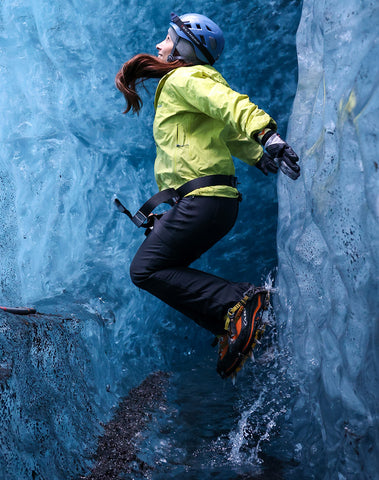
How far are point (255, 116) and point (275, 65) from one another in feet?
5.23

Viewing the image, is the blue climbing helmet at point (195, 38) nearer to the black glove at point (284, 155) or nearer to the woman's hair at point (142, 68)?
the woman's hair at point (142, 68)

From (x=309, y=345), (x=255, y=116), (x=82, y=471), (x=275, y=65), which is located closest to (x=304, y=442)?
(x=309, y=345)

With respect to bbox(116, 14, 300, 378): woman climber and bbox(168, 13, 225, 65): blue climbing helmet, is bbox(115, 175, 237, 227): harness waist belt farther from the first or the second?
bbox(168, 13, 225, 65): blue climbing helmet

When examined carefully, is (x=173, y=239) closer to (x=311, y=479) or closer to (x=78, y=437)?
(x=78, y=437)

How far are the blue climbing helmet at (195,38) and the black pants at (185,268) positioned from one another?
706 mm

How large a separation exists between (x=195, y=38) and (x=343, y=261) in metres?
1.39

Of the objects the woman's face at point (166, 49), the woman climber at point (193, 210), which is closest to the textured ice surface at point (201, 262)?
the woman climber at point (193, 210)

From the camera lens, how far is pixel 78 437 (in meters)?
2.42

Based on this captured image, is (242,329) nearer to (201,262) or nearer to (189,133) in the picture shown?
(189,133)

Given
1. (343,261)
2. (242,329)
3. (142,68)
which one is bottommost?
(242,329)

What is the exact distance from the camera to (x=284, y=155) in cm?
214

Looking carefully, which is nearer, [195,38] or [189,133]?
[189,133]

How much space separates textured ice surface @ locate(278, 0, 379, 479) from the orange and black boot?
0.66 ft

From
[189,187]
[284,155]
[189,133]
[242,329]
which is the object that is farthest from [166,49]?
[242,329]
